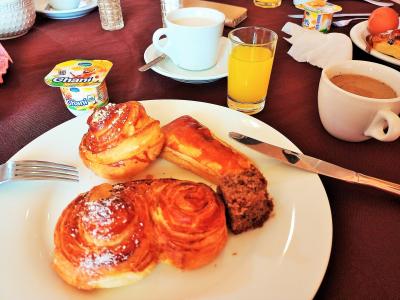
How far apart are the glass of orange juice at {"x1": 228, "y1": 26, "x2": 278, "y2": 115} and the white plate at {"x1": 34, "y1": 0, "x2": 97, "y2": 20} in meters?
0.94

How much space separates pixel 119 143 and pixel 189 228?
1.04 ft

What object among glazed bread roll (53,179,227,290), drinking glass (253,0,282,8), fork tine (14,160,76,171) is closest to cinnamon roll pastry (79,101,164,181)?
fork tine (14,160,76,171)

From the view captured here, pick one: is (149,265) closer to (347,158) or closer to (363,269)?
(363,269)

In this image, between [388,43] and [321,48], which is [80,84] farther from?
[388,43]

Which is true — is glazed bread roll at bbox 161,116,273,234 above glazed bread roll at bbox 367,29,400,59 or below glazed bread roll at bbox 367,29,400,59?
below

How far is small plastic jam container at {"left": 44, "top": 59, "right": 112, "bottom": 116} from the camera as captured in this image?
3.23ft

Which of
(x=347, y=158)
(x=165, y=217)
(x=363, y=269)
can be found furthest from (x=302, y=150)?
(x=165, y=217)

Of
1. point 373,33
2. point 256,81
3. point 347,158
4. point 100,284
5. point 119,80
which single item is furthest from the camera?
point 373,33

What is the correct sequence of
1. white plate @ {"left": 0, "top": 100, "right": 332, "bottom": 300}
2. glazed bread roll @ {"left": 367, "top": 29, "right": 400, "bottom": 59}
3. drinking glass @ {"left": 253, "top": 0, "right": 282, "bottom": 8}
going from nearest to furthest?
1. white plate @ {"left": 0, "top": 100, "right": 332, "bottom": 300}
2. glazed bread roll @ {"left": 367, "top": 29, "right": 400, "bottom": 59}
3. drinking glass @ {"left": 253, "top": 0, "right": 282, "bottom": 8}

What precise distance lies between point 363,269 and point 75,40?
55.6 inches

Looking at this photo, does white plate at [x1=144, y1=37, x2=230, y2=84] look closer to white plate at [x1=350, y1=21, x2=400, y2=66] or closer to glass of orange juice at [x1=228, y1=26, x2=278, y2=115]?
glass of orange juice at [x1=228, y1=26, x2=278, y2=115]

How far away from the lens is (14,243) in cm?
69

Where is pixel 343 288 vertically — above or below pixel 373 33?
below

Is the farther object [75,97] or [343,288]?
[75,97]
